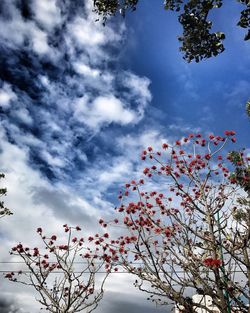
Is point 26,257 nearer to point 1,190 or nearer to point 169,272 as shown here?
point 1,190

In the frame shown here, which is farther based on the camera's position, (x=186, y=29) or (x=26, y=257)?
(x=26, y=257)

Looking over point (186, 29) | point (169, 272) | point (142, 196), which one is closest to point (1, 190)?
point (142, 196)

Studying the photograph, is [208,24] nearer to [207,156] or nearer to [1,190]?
[207,156]

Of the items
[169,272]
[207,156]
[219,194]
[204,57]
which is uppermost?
[204,57]

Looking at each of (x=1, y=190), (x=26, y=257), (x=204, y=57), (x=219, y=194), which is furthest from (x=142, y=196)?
(x=1, y=190)

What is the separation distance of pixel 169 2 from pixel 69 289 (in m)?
11.7

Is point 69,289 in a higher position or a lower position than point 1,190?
lower

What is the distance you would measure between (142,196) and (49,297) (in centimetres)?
718

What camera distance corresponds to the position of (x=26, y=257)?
43.2 feet

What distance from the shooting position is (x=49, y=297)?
13.6 metres

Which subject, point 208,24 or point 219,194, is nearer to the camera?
point 208,24

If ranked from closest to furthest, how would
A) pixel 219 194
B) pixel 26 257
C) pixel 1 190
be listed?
pixel 219 194 → pixel 26 257 → pixel 1 190

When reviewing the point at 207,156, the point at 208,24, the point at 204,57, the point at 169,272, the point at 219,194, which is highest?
the point at 208,24

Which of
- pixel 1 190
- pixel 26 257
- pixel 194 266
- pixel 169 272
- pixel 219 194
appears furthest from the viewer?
pixel 1 190
